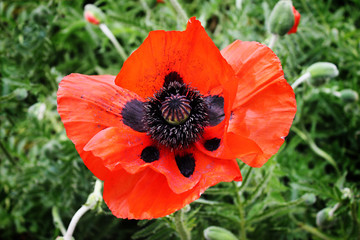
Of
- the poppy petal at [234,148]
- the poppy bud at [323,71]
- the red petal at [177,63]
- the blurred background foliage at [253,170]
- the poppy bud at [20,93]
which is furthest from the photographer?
the poppy bud at [20,93]

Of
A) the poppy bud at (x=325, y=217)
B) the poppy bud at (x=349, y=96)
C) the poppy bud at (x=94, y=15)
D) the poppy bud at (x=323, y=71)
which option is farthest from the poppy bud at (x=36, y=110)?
the poppy bud at (x=349, y=96)

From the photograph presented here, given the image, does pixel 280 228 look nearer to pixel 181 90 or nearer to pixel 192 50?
pixel 181 90

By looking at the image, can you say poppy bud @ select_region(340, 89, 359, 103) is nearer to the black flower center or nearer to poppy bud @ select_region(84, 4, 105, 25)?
the black flower center

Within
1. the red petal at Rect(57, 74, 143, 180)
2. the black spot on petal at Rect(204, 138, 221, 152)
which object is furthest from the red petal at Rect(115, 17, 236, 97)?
the black spot on petal at Rect(204, 138, 221, 152)

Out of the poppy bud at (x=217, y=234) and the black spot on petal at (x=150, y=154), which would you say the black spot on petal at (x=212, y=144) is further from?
the poppy bud at (x=217, y=234)

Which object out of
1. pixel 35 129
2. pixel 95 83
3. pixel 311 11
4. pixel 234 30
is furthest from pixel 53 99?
pixel 311 11

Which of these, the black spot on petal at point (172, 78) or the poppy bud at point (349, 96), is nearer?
the black spot on petal at point (172, 78)

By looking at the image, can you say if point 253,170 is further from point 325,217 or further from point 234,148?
point 234,148
